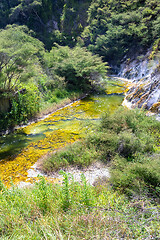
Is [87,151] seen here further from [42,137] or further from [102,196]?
[42,137]

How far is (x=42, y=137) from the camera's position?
888cm

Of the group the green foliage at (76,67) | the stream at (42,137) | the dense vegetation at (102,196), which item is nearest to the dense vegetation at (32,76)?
the green foliage at (76,67)

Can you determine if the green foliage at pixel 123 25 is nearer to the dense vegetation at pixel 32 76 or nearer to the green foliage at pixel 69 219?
the dense vegetation at pixel 32 76

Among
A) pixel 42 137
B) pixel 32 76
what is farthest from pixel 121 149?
pixel 32 76

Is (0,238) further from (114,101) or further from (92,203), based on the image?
(114,101)

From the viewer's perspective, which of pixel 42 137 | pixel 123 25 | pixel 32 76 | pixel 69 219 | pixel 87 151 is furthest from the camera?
pixel 123 25

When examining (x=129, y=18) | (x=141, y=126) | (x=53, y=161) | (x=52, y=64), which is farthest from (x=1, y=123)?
(x=129, y=18)

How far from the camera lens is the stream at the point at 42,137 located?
6327mm

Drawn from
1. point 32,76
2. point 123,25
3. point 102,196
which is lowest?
point 102,196

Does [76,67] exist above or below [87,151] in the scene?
above

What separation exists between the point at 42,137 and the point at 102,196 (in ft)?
19.1

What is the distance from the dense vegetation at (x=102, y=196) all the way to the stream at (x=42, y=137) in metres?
1.08

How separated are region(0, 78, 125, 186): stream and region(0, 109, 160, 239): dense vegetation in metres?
1.08

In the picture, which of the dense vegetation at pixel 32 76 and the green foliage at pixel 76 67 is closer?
the dense vegetation at pixel 32 76
